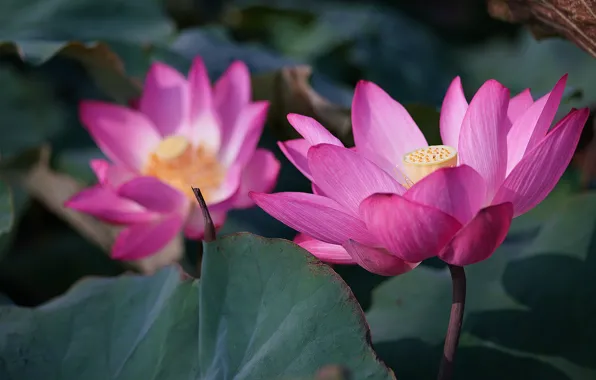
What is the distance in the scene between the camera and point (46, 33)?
3.51ft

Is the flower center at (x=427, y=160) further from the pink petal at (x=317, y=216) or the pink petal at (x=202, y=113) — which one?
the pink petal at (x=202, y=113)

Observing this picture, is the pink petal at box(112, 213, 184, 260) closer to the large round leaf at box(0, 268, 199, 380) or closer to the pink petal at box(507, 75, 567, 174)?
the large round leaf at box(0, 268, 199, 380)

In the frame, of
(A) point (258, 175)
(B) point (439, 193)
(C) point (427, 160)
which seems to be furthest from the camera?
(A) point (258, 175)

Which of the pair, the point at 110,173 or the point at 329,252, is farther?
the point at 110,173

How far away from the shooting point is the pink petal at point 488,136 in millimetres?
499

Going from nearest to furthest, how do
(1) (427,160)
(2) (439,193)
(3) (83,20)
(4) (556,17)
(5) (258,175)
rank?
(2) (439,193) < (1) (427,160) < (4) (556,17) < (5) (258,175) < (3) (83,20)

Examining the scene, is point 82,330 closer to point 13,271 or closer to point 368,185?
point 368,185

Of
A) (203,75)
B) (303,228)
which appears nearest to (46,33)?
(203,75)

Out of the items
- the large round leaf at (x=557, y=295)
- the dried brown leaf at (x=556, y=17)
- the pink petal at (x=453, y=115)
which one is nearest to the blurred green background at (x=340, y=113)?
the large round leaf at (x=557, y=295)

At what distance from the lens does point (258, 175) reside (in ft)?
2.61

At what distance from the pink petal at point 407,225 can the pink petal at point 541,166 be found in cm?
5

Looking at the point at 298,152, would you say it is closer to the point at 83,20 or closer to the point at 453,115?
the point at 453,115

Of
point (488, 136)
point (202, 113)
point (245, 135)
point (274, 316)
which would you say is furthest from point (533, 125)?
point (202, 113)

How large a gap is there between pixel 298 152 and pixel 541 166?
0.68 feet
